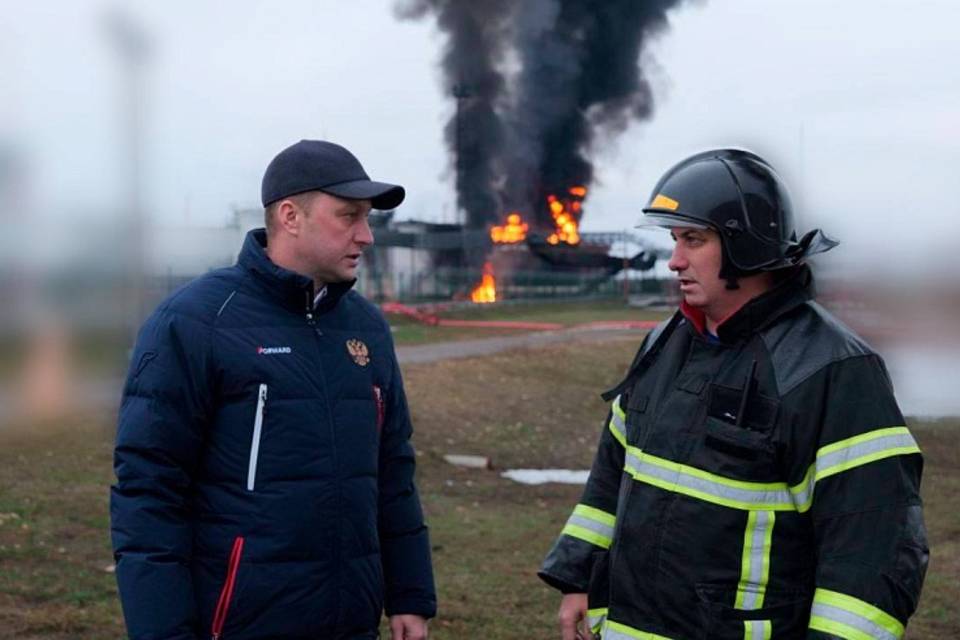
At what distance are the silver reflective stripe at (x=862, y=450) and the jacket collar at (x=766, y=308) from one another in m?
0.34

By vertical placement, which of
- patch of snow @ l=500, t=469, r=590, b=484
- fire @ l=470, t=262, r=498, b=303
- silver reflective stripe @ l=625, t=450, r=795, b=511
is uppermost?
silver reflective stripe @ l=625, t=450, r=795, b=511

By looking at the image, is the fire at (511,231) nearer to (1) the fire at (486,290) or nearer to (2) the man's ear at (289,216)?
(1) the fire at (486,290)

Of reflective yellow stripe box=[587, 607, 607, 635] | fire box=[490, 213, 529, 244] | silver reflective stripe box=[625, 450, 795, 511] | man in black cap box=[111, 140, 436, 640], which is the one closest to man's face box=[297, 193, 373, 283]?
man in black cap box=[111, 140, 436, 640]

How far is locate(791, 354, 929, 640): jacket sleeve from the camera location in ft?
8.27

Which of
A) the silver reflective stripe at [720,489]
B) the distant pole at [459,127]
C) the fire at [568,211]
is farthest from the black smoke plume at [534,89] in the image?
the silver reflective stripe at [720,489]

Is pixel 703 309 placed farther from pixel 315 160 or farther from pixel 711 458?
pixel 315 160

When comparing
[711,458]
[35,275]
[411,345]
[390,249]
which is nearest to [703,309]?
[711,458]

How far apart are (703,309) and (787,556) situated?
0.61 metres

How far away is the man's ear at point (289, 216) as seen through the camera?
3.07m

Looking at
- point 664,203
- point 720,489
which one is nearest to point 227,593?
point 720,489

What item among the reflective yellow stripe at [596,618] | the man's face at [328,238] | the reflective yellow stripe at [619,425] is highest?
the man's face at [328,238]

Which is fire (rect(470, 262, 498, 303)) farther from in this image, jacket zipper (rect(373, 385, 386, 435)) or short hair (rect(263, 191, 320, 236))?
short hair (rect(263, 191, 320, 236))

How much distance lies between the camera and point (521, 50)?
169ft

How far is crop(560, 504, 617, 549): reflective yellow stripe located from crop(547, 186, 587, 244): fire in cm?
4914
